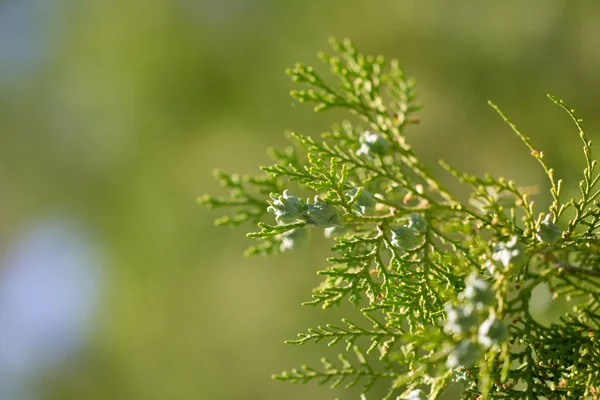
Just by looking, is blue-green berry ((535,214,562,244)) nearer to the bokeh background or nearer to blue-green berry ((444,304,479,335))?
blue-green berry ((444,304,479,335))

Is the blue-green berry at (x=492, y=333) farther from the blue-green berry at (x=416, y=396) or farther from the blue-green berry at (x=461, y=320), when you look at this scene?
the blue-green berry at (x=416, y=396)

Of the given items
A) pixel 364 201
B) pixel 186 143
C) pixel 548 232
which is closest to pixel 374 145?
pixel 364 201

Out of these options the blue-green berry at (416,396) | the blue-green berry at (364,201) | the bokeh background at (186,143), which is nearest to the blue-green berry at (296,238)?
the blue-green berry at (364,201)

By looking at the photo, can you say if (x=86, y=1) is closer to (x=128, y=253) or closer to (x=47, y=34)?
(x=47, y=34)

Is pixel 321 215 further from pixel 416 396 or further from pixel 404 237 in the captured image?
pixel 416 396

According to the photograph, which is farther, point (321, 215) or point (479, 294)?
point (321, 215)

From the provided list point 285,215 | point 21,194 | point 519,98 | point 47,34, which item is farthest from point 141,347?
point 285,215

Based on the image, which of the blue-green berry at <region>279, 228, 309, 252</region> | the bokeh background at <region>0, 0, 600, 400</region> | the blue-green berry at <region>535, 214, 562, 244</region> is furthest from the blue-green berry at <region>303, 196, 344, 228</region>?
the bokeh background at <region>0, 0, 600, 400</region>
